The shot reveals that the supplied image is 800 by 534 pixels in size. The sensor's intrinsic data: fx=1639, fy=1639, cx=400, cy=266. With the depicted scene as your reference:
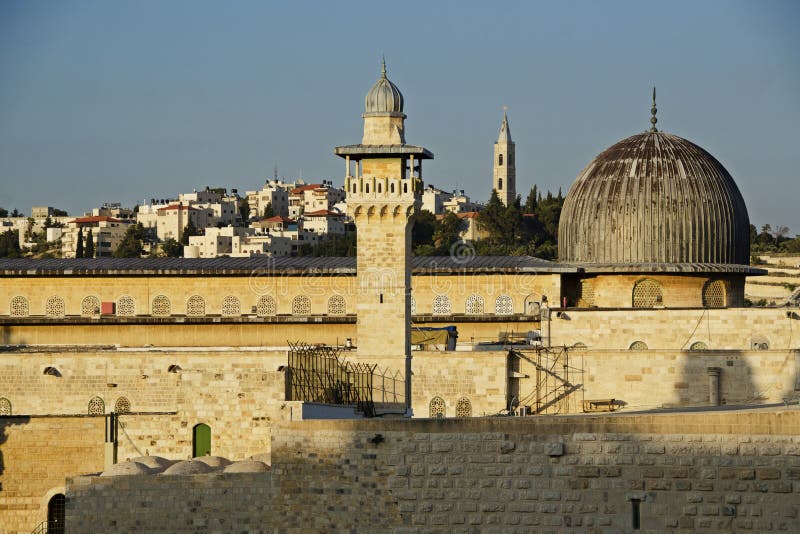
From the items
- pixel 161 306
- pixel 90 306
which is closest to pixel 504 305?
pixel 161 306

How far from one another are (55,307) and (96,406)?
11007 millimetres

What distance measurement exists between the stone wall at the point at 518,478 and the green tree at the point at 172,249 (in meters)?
122

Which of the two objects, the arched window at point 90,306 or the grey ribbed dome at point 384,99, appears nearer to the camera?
the grey ribbed dome at point 384,99

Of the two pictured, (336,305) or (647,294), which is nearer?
(647,294)

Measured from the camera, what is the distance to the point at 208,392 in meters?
37.2

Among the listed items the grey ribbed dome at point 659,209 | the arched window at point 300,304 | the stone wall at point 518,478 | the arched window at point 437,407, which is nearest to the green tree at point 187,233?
the arched window at point 300,304

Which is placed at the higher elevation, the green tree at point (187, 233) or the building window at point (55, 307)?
the green tree at point (187, 233)

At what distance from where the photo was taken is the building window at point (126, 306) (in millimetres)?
53500

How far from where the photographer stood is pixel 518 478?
84.0 ft

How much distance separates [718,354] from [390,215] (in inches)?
373

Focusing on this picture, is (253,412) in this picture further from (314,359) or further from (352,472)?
(352,472)

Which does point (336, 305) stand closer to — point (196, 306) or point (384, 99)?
point (196, 306)

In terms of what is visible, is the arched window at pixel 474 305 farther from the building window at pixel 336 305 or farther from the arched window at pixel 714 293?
the arched window at pixel 714 293

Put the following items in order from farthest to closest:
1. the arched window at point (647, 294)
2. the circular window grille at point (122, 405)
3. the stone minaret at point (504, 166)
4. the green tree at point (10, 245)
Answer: the stone minaret at point (504, 166) → the green tree at point (10, 245) → the arched window at point (647, 294) → the circular window grille at point (122, 405)
